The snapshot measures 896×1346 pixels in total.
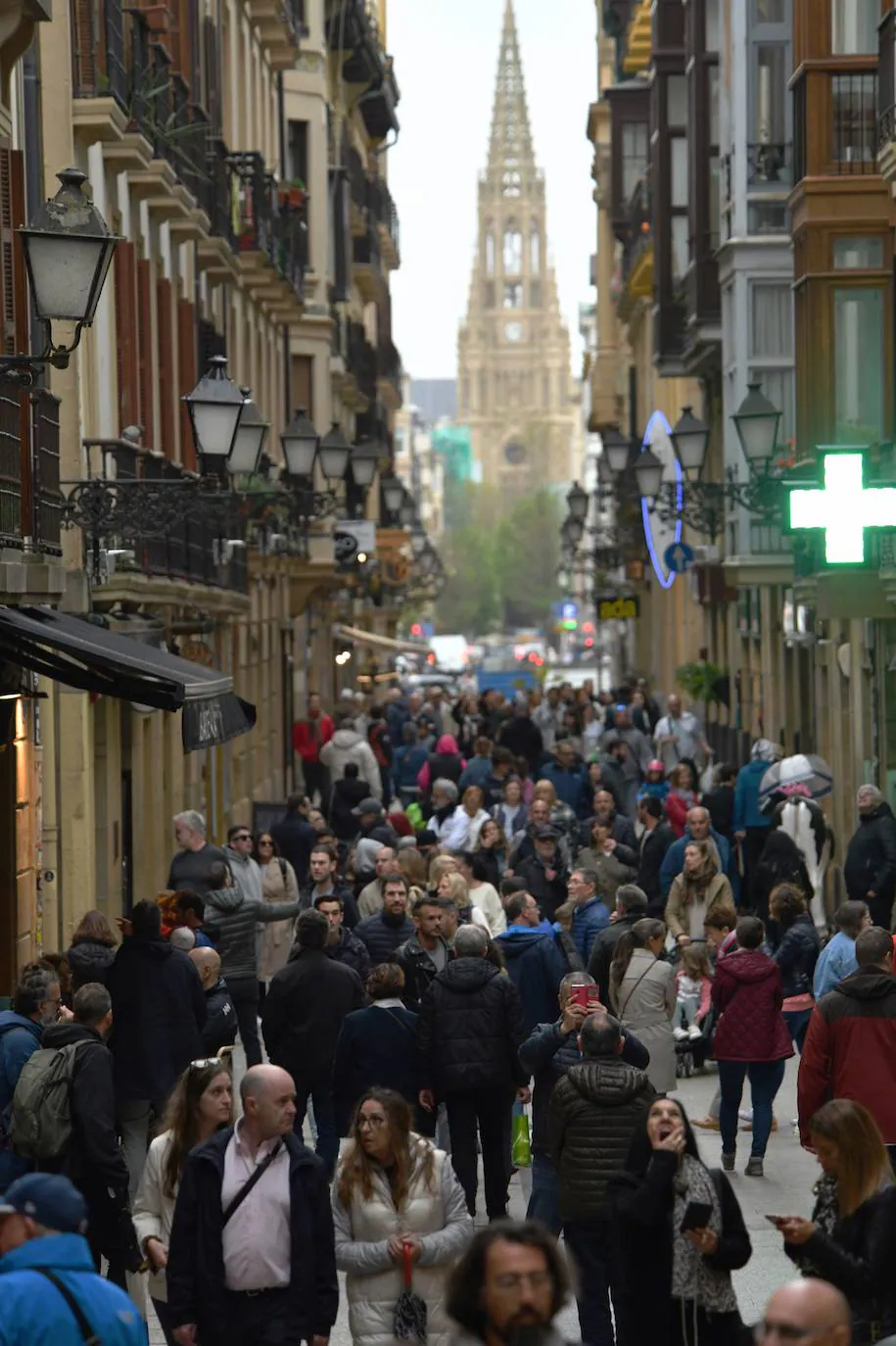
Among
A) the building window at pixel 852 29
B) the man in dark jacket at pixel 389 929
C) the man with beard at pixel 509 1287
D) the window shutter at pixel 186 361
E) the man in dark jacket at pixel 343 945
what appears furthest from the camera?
the window shutter at pixel 186 361

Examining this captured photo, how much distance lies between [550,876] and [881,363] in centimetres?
743

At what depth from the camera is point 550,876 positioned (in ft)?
63.5

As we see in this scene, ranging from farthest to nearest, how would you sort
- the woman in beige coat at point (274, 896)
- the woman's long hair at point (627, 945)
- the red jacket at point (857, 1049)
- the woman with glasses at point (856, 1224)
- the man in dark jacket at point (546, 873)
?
the man in dark jacket at point (546, 873)
the woman in beige coat at point (274, 896)
the woman's long hair at point (627, 945)
the red jacket at point (857, 1049)
the woman with glasses at point (856, 1224)

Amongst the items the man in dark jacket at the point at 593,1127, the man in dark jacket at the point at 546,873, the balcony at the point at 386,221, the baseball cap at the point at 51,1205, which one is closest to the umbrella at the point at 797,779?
the man in dark jacket at the point at 546,873

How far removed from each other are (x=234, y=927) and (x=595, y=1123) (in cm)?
620

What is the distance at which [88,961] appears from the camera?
12.8 metres

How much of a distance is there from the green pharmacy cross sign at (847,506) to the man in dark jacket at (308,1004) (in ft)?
19.4

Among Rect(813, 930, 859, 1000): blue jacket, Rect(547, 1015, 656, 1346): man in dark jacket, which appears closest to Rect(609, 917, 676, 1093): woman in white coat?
Rect(813, 930, 859, 1000): blue jacket

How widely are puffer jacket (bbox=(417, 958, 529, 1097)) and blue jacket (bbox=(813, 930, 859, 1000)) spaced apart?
2.28 m

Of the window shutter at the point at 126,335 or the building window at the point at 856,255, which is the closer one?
the window shutter at the point at 126,335

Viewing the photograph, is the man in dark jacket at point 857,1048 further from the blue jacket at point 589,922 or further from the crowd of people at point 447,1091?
the blue jacket at point 589,922

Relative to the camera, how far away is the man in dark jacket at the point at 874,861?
19891 mm

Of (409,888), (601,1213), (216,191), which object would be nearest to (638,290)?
(216,191)

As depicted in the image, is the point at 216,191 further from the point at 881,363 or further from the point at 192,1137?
the point at 192,1137
